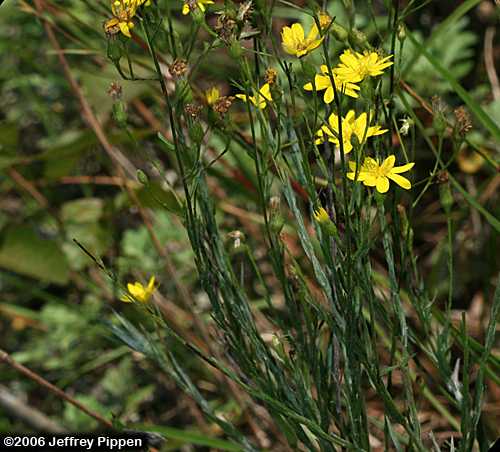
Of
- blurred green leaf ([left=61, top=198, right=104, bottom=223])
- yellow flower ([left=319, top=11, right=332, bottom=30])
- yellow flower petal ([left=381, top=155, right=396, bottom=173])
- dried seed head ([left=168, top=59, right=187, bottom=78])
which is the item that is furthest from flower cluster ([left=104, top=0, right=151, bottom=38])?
blurred green leaf ([left=61, top=198, right=104, bottom=223])

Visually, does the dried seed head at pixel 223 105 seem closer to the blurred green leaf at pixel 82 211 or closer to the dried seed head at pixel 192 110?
the dried seed head at pixel 192 110

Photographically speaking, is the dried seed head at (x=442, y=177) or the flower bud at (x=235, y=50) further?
the dried seed head at (x=442, y=177)

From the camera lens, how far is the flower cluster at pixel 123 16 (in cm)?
78

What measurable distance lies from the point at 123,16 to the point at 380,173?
293 mm

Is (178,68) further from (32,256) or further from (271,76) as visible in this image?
(32,256)

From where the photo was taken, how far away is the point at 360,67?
30.2 inches

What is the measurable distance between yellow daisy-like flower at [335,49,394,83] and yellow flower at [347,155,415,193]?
76mm

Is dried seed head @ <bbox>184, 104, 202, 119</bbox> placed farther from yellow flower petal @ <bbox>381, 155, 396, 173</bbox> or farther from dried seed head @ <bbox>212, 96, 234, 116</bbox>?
yellow flower petal @ <bbox>381, 155, 396, 173</bbox>

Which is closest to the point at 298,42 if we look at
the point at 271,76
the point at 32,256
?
the point at 271,76

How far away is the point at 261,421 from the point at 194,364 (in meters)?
0.27

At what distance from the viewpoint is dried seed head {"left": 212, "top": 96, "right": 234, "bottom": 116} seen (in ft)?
2.63

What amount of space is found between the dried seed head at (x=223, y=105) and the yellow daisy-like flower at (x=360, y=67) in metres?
0.11

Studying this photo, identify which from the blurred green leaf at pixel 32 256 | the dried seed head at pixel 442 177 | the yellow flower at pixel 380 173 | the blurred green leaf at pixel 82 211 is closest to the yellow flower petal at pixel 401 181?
the yellow flower at pixel 380 173

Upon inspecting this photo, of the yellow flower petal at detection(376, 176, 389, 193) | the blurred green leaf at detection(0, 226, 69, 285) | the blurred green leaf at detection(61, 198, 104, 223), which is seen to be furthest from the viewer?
the blurred green leaf at detection(61, 198, 104, 223)
